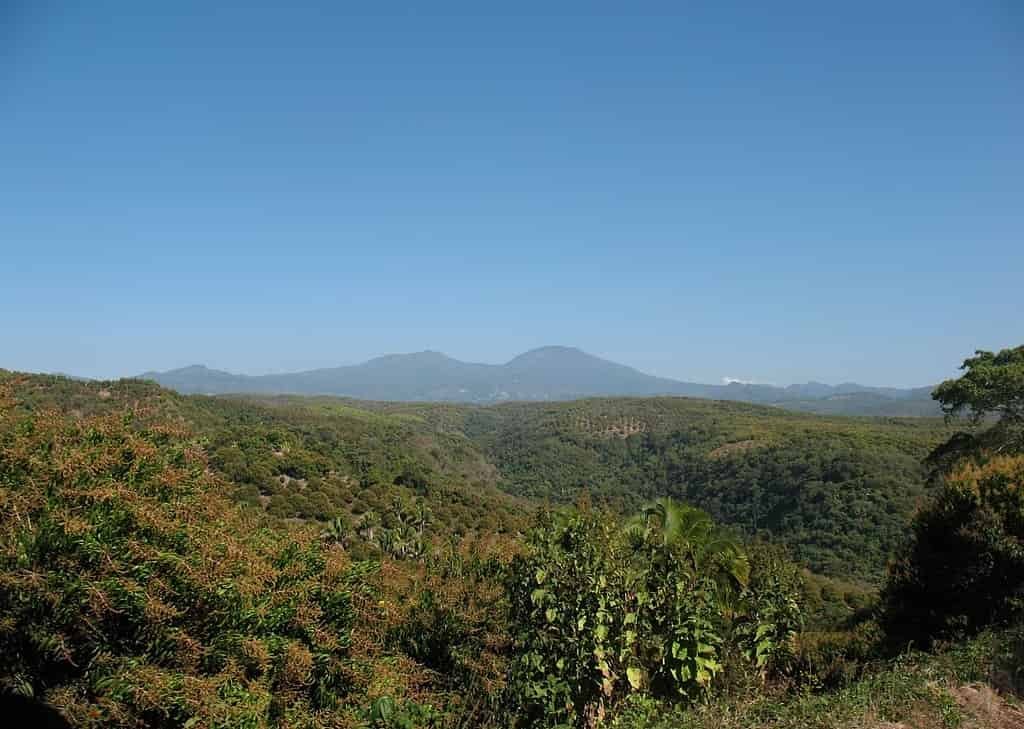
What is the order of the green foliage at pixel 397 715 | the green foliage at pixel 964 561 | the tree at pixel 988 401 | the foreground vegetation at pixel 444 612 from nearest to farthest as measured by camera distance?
the foreground vegetation at pixel 444 612
the green foliage at pixel 397 715
the green foliage at pixel 964 561
the tree at pixel 988 401

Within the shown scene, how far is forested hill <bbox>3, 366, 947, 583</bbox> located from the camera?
3728 cm

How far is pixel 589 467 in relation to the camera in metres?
111

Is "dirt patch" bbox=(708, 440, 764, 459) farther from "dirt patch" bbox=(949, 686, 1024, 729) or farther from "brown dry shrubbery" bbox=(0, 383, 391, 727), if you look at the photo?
"brown dry shrubbery" bbox=(0, 383, 391, 727)

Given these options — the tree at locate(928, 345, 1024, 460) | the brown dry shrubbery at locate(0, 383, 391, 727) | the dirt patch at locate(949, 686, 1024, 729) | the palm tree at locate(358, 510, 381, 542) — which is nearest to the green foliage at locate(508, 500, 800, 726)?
the brown dry shrubbery at locate(0, 383, 391, 727)

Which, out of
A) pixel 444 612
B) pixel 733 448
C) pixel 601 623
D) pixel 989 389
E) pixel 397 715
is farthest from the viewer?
pixel 733 448

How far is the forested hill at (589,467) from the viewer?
122 ft

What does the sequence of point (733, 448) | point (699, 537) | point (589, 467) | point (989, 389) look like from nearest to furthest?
point (699, 537) → point (989, 389) → point (733, 448) → point (589, 467)

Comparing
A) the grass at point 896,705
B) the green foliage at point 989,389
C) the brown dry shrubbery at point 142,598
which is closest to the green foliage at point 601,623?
the grass at point 896,705

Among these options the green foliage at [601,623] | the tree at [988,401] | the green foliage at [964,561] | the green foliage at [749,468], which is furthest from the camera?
the green foliage at [749,468]

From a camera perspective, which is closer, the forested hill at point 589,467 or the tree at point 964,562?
the tree at point 964,562

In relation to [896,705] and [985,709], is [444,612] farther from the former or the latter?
[985,709]

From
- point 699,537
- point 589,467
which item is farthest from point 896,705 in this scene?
point 589,467

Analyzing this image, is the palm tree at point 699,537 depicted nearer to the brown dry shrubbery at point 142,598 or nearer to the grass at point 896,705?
the grass at point 896,705

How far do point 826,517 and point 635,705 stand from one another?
58456mm
